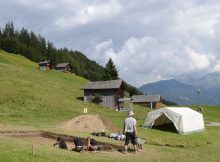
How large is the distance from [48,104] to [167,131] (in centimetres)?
2697

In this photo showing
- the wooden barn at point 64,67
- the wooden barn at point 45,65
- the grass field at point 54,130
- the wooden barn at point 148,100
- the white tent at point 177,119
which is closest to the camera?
the grass field at point 54,130

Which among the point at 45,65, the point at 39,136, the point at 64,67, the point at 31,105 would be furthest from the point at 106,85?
the point at 64,67

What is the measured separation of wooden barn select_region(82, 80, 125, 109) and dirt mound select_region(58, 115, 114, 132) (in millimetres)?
49790

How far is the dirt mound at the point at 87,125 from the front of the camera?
139 ft

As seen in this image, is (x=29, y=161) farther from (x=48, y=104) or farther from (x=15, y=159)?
(x=48, y=104)

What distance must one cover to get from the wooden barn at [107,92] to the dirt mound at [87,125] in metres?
49.8

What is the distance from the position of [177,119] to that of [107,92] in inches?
1788

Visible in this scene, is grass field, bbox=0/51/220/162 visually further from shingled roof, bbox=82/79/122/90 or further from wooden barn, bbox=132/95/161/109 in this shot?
wooden barn, bbox=132/95/161/109

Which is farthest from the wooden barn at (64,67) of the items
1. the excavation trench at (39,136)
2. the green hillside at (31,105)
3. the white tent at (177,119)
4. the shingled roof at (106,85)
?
the excavation trench at (39,136)

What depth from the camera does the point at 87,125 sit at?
1692 inches

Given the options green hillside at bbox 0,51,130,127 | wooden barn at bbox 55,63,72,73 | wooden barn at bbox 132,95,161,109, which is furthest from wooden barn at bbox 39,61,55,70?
green hillside at bbox 0,51,130,127

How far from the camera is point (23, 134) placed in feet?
122

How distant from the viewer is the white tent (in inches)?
1997

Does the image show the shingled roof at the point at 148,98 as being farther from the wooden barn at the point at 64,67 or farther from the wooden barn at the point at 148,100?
the wooden barn at the point at 64,67
